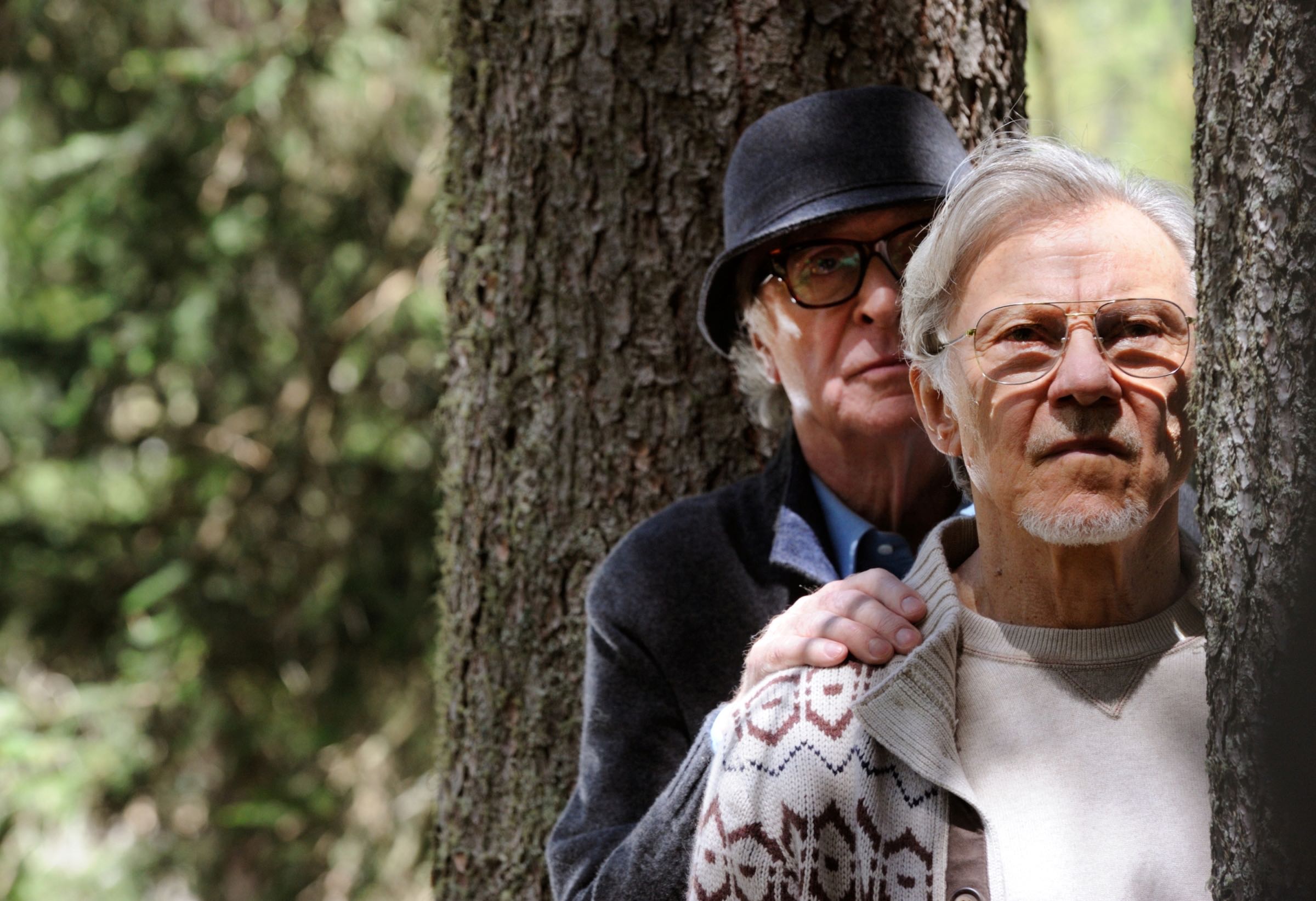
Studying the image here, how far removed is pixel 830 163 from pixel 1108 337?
835mm

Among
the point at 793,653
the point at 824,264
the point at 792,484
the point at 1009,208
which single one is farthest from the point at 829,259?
the point at 793,653

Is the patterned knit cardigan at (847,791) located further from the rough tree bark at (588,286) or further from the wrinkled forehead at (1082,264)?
the rough tree bark at (588,286)

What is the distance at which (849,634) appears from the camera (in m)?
1.58

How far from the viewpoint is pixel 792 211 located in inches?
85.8

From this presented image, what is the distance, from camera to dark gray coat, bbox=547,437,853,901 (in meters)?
2.10

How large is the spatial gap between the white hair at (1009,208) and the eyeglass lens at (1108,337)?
8 centimetres

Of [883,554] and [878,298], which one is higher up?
[878,298]

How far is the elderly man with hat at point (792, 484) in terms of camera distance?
212cm

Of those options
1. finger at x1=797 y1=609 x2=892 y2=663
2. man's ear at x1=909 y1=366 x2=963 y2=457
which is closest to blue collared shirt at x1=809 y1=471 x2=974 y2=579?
man's ear at x1=909 y1=366 x2=963 y2=457

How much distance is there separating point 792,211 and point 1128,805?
3.83 feet

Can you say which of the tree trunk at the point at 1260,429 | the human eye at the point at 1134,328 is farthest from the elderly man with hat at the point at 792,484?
the tree trunk at the point at 1260,429

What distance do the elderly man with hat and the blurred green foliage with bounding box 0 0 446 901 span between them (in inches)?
120

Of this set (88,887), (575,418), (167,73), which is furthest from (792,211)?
(88,887)

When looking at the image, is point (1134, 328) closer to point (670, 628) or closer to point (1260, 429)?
point (1260, 429)
